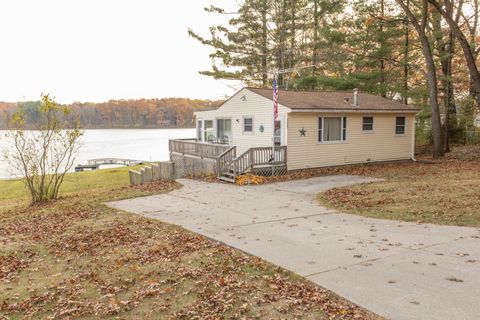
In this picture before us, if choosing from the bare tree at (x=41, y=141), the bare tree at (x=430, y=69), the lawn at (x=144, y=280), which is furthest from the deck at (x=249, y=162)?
the bare tree at (x=430, y=69)

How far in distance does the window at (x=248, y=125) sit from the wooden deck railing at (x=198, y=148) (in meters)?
1.91

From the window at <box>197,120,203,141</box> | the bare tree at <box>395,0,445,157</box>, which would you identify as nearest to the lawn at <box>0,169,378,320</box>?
the window at <box>197,120,203,141</box>

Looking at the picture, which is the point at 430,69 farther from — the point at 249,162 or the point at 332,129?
the point at 249,162

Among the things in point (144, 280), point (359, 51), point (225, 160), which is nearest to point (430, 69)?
point (359, 51)

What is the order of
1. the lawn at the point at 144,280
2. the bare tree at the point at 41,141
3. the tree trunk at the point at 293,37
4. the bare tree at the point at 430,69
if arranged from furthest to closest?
1. the tree trunk at the point at 293,37
2. the bare tree at the point at 430,69
3. the bare tree at the point at 41,141
4. the lawn at the point at 144,280

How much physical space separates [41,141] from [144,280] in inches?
426

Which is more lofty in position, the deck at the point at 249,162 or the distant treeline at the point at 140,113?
the distant treeline at the point at 140,113

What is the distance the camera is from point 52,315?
4391mm

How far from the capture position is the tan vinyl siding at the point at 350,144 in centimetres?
1675

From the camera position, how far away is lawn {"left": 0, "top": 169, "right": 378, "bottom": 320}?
4.33m

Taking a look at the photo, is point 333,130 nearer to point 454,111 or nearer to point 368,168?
point 368,168

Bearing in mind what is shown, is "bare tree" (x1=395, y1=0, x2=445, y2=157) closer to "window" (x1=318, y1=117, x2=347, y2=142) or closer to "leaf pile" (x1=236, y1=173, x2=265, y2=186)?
"window" (x1=318, y1=117, x2=347, y2=142)

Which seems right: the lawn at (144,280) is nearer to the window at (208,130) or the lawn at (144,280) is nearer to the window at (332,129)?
the window at (332,129)

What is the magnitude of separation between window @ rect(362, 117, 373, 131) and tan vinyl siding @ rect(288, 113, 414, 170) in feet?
0.66
